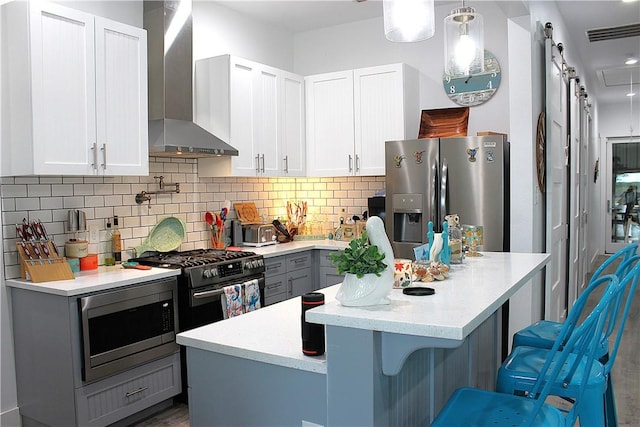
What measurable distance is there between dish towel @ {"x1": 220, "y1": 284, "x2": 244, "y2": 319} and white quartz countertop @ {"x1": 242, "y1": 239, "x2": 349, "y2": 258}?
19.6 inches

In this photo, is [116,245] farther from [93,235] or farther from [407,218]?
[407,218]

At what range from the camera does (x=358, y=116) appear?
196 inches

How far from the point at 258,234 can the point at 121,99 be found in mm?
1757

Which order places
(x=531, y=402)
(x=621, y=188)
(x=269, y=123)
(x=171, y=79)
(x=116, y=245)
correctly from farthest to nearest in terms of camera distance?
(x=621, y=188)
(x=269, y=123)
(x=171, y=79)
(x=116, y=245)
(x=531, y=402)

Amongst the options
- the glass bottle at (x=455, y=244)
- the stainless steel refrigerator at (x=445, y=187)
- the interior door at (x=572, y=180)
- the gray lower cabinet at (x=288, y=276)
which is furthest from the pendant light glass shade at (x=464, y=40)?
the interior door at (x=572, y=180)

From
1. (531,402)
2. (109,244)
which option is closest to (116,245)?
(109,244)

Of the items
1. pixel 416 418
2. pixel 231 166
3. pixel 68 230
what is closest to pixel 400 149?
pixel 231 166

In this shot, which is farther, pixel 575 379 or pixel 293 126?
pixel 293 126

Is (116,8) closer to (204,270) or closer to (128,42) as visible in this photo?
(128,42)

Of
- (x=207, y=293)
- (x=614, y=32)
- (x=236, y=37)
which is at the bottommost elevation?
(x=207, y=293)

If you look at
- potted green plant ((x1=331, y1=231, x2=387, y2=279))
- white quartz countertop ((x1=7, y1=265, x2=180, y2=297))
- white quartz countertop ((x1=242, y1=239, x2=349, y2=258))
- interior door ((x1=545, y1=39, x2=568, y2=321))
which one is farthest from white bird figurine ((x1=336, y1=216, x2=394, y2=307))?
interior door ((x1=545, y1=39, x2=568, y2=321))

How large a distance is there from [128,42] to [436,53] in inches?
109

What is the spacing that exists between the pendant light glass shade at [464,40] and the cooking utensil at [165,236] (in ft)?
8.30

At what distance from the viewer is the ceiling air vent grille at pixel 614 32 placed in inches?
219
